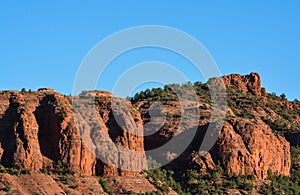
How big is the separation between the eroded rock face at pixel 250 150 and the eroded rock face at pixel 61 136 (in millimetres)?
12243

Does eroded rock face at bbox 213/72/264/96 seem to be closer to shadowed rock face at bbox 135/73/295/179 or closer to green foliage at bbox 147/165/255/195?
shadowed rock face at bbox 135/73/295/179

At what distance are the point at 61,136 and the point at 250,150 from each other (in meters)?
29.0

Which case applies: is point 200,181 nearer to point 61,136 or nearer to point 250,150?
point 250,150

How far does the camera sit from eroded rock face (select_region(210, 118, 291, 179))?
158125mm

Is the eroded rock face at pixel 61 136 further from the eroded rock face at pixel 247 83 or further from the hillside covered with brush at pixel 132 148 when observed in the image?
the eroded rock face at pixel 247 83

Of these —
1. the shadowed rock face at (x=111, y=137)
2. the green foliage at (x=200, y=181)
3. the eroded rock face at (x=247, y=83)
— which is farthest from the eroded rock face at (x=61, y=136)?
the eroded rock face at (x=247, y=83)

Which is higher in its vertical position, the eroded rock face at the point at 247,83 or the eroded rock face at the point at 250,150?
the eroded rock face at the point at 247,83

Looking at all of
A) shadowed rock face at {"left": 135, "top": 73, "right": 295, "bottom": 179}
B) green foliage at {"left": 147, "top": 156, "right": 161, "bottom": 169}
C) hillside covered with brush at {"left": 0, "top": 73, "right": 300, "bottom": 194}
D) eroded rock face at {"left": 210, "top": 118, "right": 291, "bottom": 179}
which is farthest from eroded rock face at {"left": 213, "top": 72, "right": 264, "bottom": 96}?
green foliage at {"left": 147, "top": 156, "right": 161, "bottom": 169}

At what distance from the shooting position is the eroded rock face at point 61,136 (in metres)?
145

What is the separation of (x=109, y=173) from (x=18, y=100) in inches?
628

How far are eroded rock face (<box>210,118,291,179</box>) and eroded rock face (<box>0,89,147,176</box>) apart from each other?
12.2 m

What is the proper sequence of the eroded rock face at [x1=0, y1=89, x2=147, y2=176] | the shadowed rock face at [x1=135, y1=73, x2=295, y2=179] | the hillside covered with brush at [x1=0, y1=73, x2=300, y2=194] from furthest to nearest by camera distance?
1. the shadowed rock face at [x1=135, y1=73, x2=295, y2=179]
2. the eroded rock face at [x1=0, y1=89, x2=147, y2=176]
3. the hillside covered with brush at [x1=0, y1=73, x2=300, y2=194]

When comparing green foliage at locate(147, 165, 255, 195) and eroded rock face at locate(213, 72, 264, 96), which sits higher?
eroded rock face at locate(213, 72, 264, 96)

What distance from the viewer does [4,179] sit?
137m
